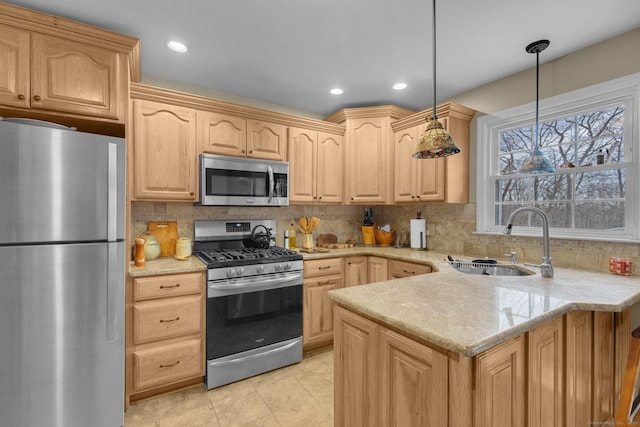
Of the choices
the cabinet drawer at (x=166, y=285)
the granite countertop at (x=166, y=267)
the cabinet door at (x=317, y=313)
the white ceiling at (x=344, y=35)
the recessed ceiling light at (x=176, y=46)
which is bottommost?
the cabinet door at (x=317, y=313)

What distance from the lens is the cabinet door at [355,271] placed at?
9.75 ft

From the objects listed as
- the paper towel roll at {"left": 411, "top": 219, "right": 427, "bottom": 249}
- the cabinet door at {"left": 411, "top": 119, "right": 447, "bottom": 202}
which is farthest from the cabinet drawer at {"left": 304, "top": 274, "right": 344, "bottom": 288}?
the cabinet door at {"left": 411, "top": 119, "right": 447, "bottom": 202}

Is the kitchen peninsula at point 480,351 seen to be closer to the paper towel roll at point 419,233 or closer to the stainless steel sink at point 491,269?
the stainless steel sink at point 491,269

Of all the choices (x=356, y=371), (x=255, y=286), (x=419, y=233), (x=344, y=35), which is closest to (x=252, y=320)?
(x=255, y=286)

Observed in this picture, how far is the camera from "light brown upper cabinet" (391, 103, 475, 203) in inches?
110

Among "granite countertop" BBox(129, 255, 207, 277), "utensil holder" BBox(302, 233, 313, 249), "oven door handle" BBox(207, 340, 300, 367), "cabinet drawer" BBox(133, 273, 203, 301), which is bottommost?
"oven door handle" BBox(207, 340, 300, 367)

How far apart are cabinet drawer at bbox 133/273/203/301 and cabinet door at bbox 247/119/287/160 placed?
48.6 inches

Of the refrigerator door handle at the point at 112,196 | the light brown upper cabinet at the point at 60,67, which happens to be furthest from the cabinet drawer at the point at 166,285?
the light brown upper cabinet at the point at 60,67

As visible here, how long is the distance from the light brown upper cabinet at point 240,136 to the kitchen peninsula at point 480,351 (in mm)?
1830

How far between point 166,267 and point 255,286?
0.67 m

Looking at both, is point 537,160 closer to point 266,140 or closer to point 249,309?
point 266,140

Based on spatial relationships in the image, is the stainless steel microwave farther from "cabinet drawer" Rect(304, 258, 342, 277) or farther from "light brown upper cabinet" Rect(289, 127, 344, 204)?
"cabinet drawer" Rect(304, 258, 342, 277)

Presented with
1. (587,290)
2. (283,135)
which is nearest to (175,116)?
(283,135)

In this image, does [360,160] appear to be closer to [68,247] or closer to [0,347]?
[68,247]
